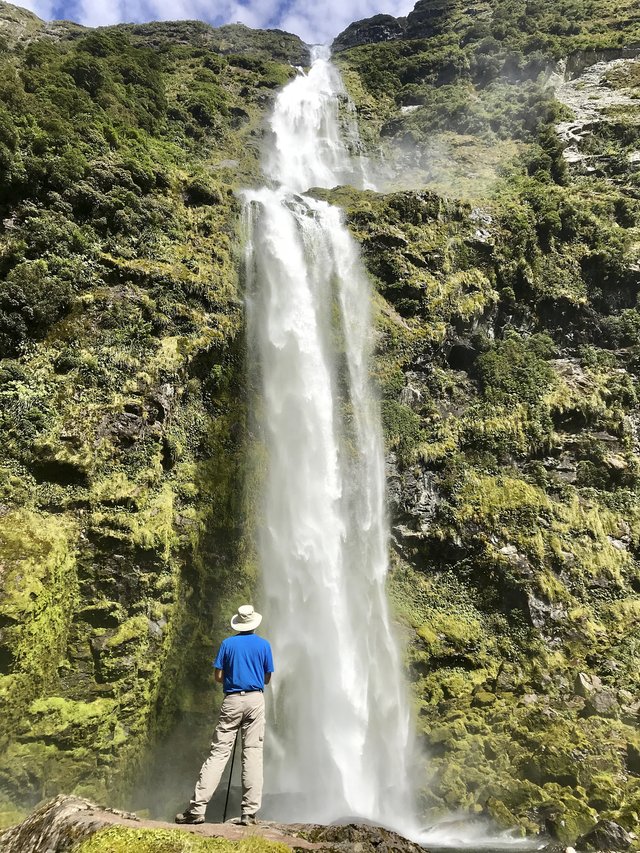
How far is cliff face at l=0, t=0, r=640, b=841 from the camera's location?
10.7 metres

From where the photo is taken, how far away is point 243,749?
549cm

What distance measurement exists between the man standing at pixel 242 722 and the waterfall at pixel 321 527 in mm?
6494

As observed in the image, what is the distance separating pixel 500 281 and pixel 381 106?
27.9 metres

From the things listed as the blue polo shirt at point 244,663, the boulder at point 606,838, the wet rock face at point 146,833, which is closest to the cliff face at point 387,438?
the boulder at point 606,838

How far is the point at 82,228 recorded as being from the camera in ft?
46.5

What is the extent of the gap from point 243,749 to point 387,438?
14030 millimetres

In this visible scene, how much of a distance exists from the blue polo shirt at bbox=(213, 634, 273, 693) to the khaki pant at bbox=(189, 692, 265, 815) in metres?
0.12

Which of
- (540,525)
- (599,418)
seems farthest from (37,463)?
(599,418)

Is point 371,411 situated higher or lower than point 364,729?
higher

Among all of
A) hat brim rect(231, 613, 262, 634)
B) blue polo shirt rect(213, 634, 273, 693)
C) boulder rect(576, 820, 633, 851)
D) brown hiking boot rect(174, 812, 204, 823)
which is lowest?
boulder rect(576, 820, 633, 851)

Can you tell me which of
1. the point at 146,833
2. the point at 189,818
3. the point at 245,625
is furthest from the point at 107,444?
the point at 146,833

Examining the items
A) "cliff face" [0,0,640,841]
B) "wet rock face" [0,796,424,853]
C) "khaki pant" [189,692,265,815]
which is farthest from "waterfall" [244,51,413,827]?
"wet rock face" [0,796,424,853]

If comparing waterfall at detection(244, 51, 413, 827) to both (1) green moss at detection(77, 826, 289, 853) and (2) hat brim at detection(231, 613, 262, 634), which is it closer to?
(2) hat brim at detection(231, 613, 262, 634)

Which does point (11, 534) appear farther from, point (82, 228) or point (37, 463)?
point (82, 228)
